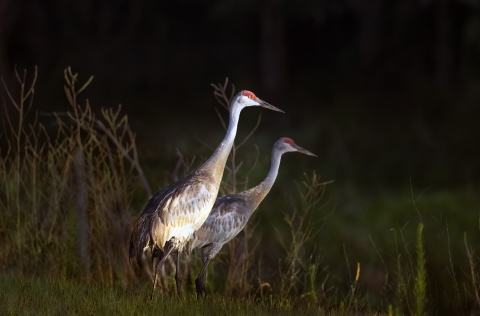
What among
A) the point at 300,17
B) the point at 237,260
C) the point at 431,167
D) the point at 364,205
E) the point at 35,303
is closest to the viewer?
the point at 35,303

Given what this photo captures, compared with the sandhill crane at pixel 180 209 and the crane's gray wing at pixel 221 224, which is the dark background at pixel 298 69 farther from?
the sandhill crane at pixel 180 209

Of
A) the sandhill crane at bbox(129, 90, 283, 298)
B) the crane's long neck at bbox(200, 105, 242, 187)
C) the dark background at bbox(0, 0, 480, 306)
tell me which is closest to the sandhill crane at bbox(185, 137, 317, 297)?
the sandhill crane at bbox(129, 90, 283, 298)

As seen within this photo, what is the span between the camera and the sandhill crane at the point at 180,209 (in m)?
6.06

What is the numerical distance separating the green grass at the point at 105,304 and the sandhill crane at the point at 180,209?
415 mm

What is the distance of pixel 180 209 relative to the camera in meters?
6.05

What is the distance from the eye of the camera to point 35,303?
217 inches

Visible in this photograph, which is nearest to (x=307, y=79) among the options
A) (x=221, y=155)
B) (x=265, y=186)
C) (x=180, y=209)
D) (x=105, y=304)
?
(x=265, y=186)

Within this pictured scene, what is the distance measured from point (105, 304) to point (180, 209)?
38.5 inches

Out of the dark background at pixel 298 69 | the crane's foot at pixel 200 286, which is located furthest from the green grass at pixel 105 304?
the dark background at pixel 298 69

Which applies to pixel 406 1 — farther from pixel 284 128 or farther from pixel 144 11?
pixel 144 11

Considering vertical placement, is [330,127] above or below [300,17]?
below

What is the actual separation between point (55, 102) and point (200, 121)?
3737mm

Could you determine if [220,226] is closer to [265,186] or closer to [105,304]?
[265,186]

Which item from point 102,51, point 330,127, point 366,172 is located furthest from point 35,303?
point 102,51
